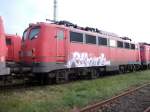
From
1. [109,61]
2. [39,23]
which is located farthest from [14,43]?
[109,61]

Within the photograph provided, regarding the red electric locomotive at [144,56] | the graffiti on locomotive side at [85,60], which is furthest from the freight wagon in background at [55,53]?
the red electric locomotive at [144,56]

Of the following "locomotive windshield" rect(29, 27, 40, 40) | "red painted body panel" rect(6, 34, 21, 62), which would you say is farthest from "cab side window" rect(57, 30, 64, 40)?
"red painted body panel" rect(6, 34, 21, 62)

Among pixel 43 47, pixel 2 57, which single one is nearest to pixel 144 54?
pixel 43 47

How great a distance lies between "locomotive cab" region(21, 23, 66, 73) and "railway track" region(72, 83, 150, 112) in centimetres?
431

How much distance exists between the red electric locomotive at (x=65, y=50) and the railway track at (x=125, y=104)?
4.34 metres

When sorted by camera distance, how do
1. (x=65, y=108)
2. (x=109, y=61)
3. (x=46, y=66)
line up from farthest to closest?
(x=109, y=61) < (x=46, y=66) < (x=65, y=108)

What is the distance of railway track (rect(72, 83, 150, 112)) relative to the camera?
32.3 feet

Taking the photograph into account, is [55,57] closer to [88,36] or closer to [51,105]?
[88,36]

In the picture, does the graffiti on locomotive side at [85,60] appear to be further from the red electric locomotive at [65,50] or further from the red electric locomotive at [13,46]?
the red electric locomotive at [13,46]

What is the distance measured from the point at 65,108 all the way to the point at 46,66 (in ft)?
18.1

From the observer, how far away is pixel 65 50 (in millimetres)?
16688

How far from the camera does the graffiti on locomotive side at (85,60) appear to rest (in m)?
17.4

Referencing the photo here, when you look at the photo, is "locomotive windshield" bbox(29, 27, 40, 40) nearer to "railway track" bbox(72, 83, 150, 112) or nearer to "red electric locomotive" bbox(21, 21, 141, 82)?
"red electric locomotive" bbox(21, 21, 141, 82)

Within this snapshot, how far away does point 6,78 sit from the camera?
14.3 metres
